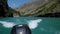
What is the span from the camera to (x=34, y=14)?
166cm

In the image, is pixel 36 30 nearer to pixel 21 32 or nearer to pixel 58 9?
pixel 58 9

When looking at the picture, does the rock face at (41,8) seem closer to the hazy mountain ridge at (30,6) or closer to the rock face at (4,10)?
the hazy mountain ridge at (30,6)

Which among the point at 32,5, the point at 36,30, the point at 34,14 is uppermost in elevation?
the point at 32,5

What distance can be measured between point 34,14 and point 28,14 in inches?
3.0

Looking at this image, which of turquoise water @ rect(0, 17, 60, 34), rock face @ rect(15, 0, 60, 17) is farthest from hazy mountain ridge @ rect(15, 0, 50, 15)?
turquoise water @ rect(0, 17, 60, 34)

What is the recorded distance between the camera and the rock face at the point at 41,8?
1656 mm

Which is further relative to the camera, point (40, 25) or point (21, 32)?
point (40, 25)

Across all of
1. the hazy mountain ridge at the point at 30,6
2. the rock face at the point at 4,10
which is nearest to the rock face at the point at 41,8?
the hazy mountain ridge at the point at 30,6

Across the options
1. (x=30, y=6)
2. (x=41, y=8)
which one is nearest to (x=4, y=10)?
(x=30, y=6)

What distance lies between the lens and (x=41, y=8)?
1.67 m

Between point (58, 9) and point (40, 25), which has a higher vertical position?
point (58, 9)

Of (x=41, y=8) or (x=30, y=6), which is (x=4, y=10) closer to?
(x=30, y=6)

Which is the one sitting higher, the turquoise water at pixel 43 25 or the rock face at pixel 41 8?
the rock face at pixel 41 8

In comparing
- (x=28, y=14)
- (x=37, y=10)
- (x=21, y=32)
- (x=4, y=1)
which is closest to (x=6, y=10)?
(x=4, y=1)
